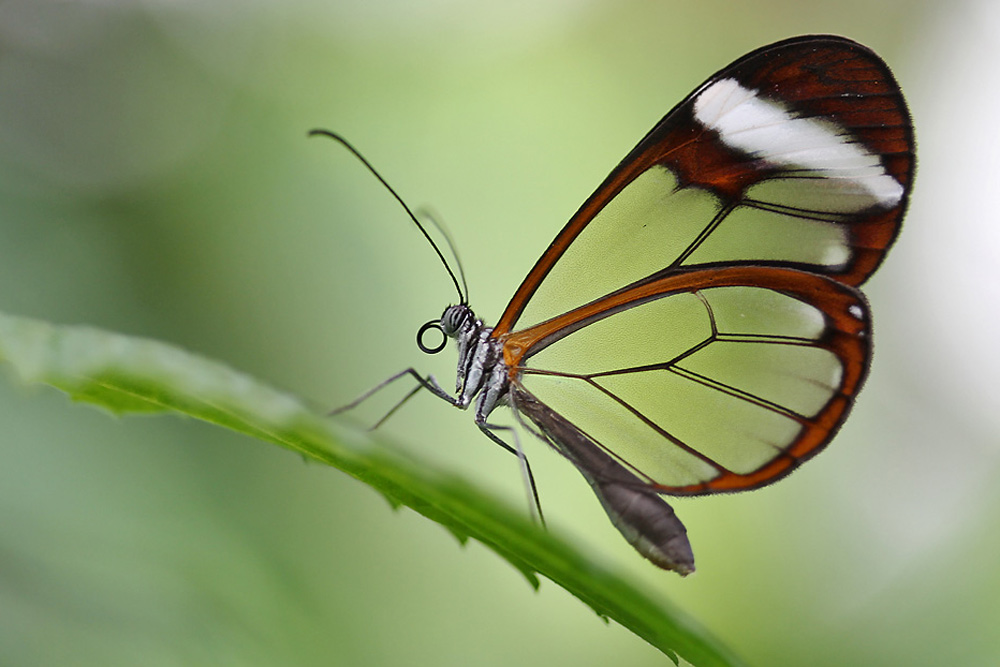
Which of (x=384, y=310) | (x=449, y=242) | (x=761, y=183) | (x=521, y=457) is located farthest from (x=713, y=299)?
(x=384, y=310)

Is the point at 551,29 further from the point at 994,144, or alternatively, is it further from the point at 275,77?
the point at 994,144

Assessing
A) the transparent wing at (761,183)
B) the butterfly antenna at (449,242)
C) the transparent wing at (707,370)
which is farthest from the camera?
the butterfly antenna at (449,242)

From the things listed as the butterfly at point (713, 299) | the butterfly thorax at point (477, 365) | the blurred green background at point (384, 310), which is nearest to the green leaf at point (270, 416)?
the blurred green background at point (384, 310)

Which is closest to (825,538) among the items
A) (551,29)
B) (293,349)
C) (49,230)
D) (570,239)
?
(570,239)

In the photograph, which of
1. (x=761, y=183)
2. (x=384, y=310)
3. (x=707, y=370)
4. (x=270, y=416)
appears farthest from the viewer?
(x=384, y=310)

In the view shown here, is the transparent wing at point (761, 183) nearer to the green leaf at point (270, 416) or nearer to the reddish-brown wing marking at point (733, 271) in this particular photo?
the reddish-brown wing marking at point (733, 271)

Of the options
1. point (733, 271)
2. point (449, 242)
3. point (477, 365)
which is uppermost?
point (449, 242)

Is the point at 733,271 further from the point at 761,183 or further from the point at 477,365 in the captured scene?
the point at 477,365
